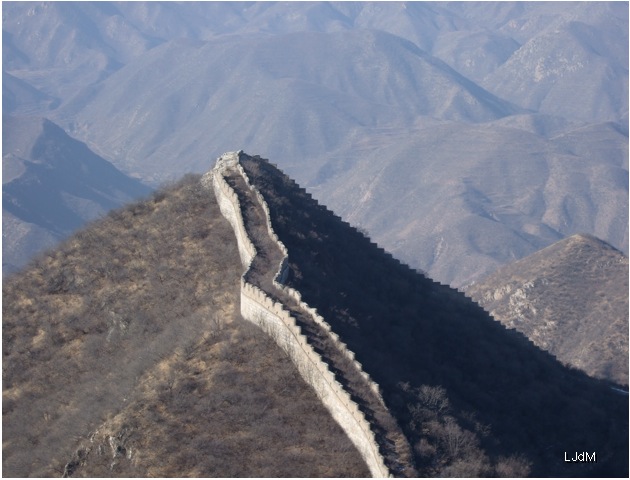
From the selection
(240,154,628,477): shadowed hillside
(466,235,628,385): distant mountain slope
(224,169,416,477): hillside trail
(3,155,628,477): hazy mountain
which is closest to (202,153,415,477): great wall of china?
(224,169,416,477): hillside trail

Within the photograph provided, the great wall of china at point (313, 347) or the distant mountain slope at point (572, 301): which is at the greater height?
the great wall of china at point (313, 347)

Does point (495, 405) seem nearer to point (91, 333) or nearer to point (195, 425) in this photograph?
point (195, 425)

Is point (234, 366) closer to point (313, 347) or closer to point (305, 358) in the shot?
point (305, 358)

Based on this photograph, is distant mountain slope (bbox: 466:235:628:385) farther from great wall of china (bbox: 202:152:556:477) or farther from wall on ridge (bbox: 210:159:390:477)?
wall on ridge (bbox: 210:159:390:477)

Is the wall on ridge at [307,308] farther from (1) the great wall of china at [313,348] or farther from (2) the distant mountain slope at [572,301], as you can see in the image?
(2) the distant mountain slope at [572,301]

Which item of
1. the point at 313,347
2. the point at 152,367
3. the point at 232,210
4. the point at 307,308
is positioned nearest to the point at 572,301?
the point at 232,210

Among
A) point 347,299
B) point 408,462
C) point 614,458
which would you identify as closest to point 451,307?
point 347,299

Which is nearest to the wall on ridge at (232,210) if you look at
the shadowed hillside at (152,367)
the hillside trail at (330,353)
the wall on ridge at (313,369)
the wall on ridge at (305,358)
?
the wall on ridge at (305,358)
